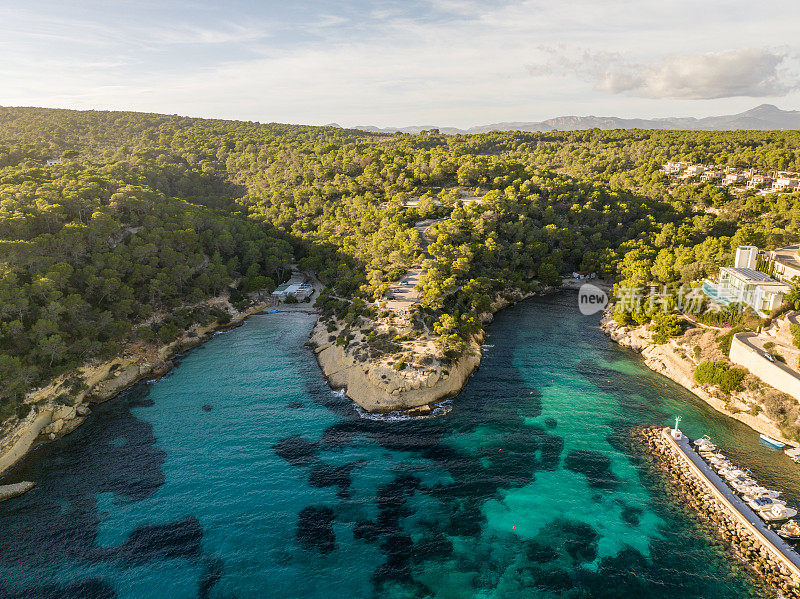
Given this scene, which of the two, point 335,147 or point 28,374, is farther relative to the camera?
point 335,147

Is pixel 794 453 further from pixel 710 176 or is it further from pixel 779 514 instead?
pixel 710 176

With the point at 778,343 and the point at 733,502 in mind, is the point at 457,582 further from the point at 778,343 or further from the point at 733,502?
the point at 778,343

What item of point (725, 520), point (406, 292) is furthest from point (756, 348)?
point (406, 292)

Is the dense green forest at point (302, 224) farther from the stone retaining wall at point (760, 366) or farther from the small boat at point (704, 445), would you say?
the small boat at point (704, 445)

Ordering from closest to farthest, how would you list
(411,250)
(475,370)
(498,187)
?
(475,370) → (411,250) → (498,187)

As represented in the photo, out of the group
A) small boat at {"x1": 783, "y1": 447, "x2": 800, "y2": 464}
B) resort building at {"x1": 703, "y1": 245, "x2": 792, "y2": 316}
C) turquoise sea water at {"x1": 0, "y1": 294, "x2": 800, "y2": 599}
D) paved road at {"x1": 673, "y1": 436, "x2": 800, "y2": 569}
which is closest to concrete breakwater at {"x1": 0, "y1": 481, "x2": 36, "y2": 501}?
turquoise sea water at {"x1": 0, "y1": 294, "x2": 800, "y2": 599}

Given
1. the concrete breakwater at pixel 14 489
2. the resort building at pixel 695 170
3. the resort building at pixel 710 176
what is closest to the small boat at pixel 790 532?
the concrete breakwater at pixel 14 489

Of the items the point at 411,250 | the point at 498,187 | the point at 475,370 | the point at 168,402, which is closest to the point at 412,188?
the point at 498,187
